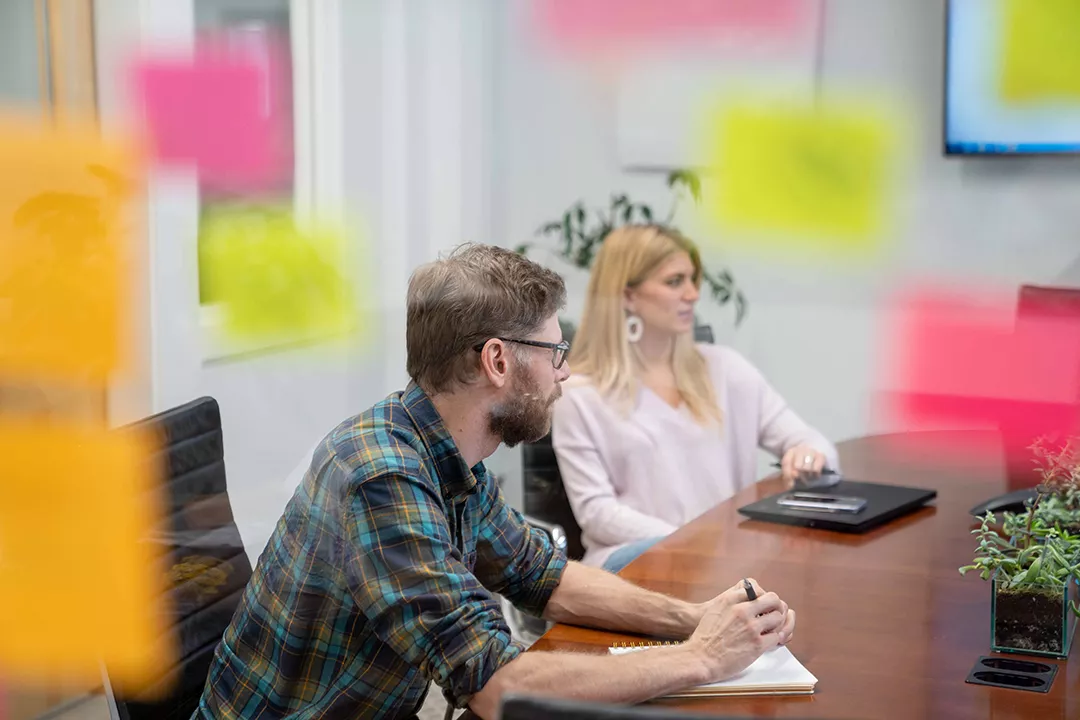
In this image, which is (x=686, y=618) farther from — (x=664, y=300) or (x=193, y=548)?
(x=664, y=300)

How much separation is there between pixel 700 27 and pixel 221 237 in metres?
1.56

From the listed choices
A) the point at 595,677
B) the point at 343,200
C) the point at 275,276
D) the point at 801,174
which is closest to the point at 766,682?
the point at 595,677

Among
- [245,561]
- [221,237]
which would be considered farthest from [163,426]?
[221,237]

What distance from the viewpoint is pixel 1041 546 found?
4.89 ft

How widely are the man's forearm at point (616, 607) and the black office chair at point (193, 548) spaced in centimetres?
51

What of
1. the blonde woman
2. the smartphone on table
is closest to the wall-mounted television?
the blonde woman

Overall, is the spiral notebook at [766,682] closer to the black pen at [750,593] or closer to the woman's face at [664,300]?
the black pen at [750,593]

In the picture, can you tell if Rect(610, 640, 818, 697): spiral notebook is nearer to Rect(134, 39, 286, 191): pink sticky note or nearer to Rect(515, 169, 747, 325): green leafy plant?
Rect(134, 39, 286, 191): pink sticky note

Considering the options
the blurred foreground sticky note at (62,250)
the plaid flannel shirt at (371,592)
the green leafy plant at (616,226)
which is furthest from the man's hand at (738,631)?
the green leafy plant at (616,226)

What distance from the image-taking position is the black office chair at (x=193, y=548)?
1722 mm

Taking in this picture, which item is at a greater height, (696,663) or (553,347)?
(553,347)

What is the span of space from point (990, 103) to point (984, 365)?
74cm

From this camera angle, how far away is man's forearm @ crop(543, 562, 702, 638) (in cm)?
161

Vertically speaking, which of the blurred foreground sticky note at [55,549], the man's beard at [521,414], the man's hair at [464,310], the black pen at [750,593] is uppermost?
the man's hair at [464,310]
